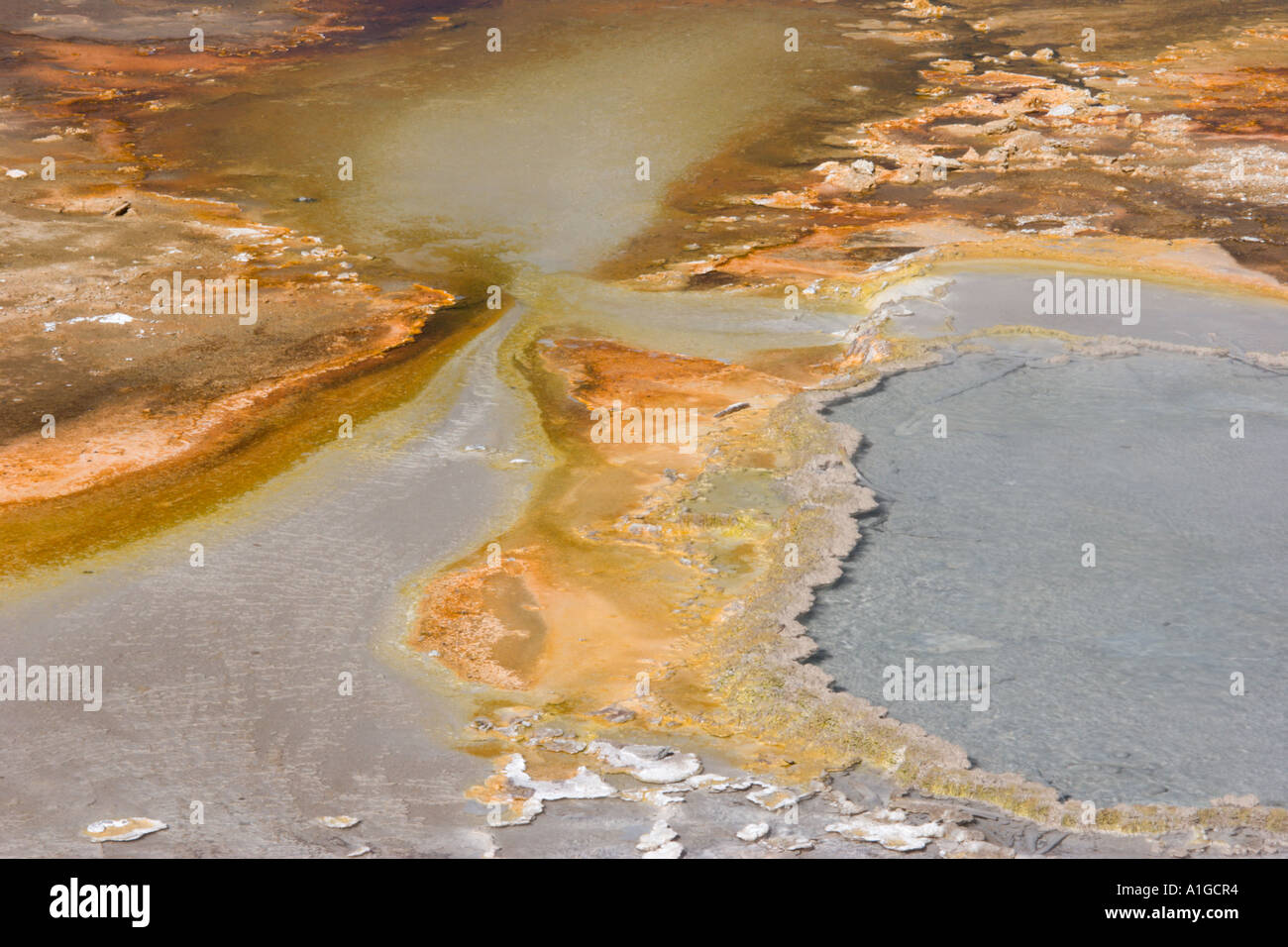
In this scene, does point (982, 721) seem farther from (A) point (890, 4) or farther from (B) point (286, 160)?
(A) point (890, 4)

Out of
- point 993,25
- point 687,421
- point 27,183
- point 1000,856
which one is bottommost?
point 1000,856

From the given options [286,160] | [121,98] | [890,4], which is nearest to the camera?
[286,160]

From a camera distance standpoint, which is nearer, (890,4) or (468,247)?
(468,247)

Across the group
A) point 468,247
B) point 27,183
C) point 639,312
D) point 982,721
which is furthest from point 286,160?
point 982,721

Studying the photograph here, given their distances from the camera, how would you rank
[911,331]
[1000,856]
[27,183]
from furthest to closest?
[27,183]
[911,331]
[1000,856]

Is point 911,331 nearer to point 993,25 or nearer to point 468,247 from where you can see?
point 468,247

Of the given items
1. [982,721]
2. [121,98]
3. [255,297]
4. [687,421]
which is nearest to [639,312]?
[687,421]

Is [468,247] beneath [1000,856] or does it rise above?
above
